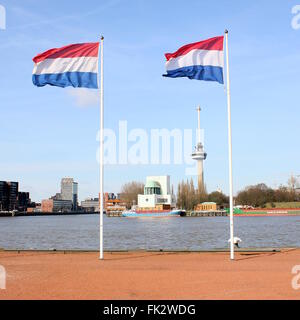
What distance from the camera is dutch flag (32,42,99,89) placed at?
768 inches

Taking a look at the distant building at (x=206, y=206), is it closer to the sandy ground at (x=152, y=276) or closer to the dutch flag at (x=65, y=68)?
the sandy ground at (x=152, y=276)

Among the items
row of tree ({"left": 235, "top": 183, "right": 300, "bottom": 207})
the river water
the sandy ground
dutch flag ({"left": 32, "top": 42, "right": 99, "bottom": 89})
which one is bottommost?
the river water

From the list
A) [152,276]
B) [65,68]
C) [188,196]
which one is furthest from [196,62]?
[188,196]

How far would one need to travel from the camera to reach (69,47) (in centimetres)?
1966

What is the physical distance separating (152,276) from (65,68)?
34.4ft

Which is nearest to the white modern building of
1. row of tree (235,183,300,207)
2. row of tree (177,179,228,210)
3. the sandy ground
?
row of tree (177,179,228,210)

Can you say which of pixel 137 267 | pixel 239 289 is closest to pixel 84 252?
pixel 137 267

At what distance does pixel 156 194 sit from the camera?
575 ft

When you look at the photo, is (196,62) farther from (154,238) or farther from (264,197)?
(264,197)

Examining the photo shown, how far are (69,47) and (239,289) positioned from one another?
13.3 m

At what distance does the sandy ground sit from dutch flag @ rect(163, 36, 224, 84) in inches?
316

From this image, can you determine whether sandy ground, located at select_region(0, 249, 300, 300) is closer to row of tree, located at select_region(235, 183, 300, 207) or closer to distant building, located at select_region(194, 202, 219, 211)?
distant building, located at select_region(194, 202, 219, 211)

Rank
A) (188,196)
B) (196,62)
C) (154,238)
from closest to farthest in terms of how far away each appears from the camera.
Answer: (196,62)
(154,238)
(188,196)
